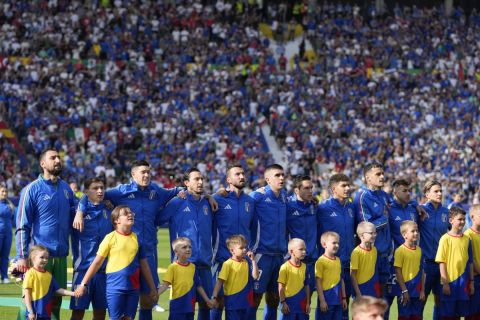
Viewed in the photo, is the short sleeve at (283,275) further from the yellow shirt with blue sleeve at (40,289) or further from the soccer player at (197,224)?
the yellow shirt with blue sleeve at (40,289)

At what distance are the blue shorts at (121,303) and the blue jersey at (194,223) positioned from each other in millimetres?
792

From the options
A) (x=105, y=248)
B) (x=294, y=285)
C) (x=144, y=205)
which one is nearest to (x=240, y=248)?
(x=294, y=285)

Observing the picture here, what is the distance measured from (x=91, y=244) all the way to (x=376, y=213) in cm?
347

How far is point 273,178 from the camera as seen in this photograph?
1235 centimetres

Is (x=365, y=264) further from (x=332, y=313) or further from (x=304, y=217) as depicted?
(x=304, y=217)

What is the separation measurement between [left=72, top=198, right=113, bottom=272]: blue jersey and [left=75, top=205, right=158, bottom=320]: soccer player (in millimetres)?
616

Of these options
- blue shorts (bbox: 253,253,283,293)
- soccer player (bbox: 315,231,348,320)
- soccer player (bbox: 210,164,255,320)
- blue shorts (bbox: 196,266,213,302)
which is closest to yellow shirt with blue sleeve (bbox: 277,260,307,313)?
soccer player (bbox: 315,231,348,320)

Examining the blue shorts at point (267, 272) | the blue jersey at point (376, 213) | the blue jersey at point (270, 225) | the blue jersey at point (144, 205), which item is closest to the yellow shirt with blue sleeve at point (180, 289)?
the blue jersey at point (144, 205)

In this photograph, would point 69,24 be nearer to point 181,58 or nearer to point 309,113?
point 181,58

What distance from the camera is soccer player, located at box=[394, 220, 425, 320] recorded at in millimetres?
12461

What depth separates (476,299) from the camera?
13102 mm

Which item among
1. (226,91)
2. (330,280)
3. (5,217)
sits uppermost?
(226,91)

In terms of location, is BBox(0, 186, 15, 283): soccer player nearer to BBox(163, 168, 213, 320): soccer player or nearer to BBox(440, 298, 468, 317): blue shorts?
BBox(163, 168, 213, 320): soccer player

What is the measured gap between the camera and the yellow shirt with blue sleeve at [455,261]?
12.7 metres
